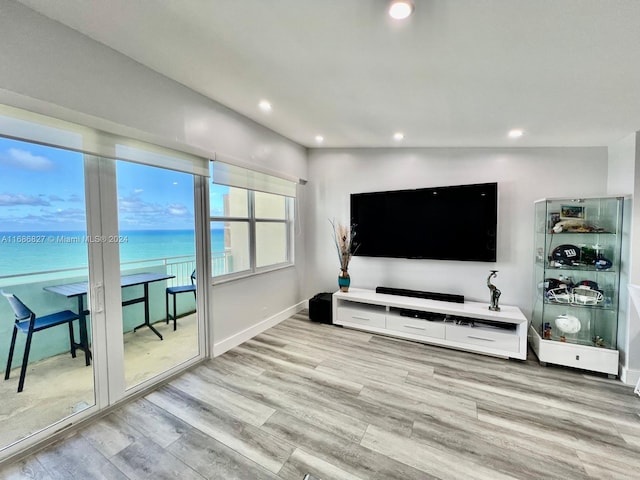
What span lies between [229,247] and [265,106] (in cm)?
162

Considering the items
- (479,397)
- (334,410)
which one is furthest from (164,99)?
(479,397)

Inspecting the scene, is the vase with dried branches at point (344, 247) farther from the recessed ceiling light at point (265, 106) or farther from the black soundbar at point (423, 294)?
the recessed ceiling light at point (265, 106)

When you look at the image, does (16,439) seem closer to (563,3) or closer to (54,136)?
(54,136)

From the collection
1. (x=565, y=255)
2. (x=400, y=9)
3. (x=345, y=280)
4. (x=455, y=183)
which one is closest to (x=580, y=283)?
(x=565, y=255)

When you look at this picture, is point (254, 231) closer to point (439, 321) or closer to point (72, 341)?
point (72, 341)

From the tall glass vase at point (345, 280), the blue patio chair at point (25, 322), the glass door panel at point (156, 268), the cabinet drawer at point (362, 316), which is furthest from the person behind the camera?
the tall glass vase at point (345, 280)

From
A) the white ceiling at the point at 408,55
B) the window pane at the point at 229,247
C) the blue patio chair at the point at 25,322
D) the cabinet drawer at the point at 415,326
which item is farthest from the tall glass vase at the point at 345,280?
the blue patio chair at the point at 25,322

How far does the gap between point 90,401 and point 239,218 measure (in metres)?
2.09

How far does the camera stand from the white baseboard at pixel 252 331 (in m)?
2.94

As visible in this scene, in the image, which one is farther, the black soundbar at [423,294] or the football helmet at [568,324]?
the black soundbar at [423,294]

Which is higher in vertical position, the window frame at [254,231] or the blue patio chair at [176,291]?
the window frame at [254,231]

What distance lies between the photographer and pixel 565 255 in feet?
9.09

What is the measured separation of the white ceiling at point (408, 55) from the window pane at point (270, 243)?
1657 mm

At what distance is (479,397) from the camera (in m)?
2.21
